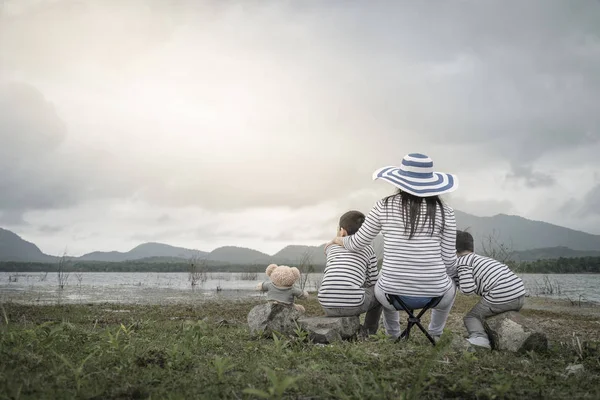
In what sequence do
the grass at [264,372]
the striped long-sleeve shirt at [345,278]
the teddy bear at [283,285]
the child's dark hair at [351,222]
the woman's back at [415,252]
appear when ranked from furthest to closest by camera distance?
the teddy bear at [283,285] < the child's dark hair at [351,222] < the striped long-sleeve shirt at [345,278] < the woman's back at [415,252] < the grass at [264,372]

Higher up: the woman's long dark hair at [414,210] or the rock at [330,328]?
the woman's long dark hair at [414,210]

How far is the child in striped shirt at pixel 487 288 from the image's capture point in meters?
6.14

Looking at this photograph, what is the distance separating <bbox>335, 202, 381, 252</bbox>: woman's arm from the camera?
5.81m

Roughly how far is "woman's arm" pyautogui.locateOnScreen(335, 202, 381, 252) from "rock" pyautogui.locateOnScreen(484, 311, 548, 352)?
1.94 m

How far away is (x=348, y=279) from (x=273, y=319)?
1.29 meters

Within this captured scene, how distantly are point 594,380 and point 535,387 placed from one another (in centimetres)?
87

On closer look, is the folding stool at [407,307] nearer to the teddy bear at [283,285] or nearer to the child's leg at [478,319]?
the child's leg at [478,319]

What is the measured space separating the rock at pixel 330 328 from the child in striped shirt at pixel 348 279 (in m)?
0.16

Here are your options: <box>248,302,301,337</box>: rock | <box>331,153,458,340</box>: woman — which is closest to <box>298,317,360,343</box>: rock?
<box>248,302,301,337</box>: rock

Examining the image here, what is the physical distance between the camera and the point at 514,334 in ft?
19.1

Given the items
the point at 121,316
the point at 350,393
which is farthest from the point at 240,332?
the point at 121,316

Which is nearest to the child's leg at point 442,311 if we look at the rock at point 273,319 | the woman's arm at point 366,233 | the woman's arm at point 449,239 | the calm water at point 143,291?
Answer: the woman's arm at point 449,239

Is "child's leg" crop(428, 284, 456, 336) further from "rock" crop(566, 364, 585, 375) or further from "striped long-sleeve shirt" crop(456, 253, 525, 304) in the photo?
"rock" crop(566, 364, 585, 375)

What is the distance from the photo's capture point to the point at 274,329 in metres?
6.57
